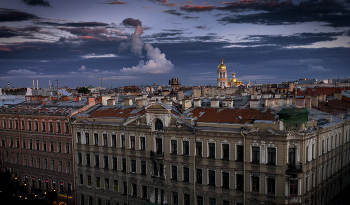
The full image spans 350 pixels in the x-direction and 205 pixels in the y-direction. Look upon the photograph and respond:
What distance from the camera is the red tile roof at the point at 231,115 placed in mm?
33750

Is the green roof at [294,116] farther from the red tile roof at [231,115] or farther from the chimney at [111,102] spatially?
the chimney at [111,102]

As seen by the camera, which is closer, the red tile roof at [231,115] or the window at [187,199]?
the red tile roof at [231,115]

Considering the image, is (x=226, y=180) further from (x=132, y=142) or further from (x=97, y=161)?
(x=97, y=161)

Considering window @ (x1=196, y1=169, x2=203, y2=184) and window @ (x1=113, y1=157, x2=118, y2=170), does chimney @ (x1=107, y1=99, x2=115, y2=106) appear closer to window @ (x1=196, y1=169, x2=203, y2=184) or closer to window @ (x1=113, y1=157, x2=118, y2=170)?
window @ (x1=113, y1=157, x2=118, y2=170)

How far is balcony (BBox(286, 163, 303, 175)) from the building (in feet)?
98.6

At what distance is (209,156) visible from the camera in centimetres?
3438

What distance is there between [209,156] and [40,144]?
28.9 m

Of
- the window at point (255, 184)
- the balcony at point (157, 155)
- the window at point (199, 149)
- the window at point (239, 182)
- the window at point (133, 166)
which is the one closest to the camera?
the window at point (255, 184)

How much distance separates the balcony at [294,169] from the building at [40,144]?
30.1 meters

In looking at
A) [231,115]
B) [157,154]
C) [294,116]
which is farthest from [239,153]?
[157,154]

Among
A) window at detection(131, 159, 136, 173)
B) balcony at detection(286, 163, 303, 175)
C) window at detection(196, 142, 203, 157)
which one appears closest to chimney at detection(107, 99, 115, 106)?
window at detection(131, 159, 136, 173)

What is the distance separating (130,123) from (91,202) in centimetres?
1373

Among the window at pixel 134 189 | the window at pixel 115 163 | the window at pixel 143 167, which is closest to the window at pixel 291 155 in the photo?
the window at pixel 143 167

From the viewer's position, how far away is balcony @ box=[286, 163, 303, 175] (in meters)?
29.1
